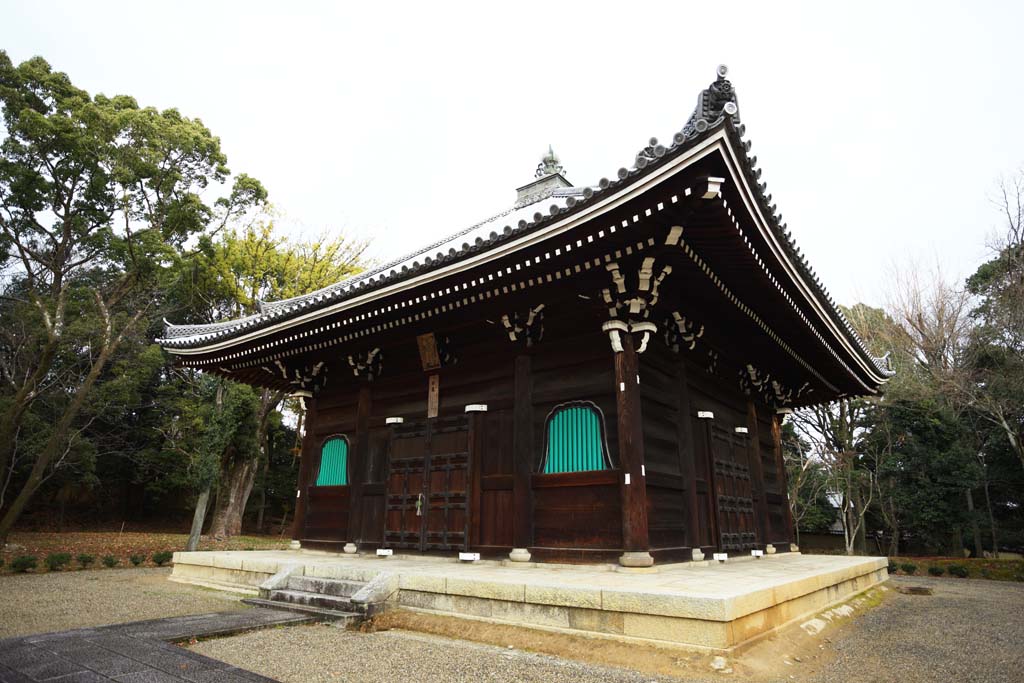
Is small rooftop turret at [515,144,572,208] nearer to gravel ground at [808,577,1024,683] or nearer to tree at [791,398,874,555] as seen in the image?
gravel ground at [808,577,1024,683]

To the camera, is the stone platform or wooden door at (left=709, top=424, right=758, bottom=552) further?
wooden door at (left=709, top=424, right=758, bottom=552)

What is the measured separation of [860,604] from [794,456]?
712 inches

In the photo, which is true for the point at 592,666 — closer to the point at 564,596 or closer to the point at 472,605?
the point at 564,596

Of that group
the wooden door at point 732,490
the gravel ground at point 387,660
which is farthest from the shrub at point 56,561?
the wooden door at point 732,490

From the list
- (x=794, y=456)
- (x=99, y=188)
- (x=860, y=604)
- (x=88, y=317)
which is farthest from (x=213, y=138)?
(x=794, y=456)

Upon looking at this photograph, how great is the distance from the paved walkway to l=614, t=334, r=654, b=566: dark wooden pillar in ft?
13.4

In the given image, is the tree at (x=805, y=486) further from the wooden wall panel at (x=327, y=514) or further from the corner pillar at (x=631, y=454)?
the wooden wall panel at (x=327, y=514)

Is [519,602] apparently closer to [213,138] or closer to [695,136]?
[695,136]

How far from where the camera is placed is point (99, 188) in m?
17.9

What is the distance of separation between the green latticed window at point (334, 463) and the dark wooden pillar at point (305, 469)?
221mm

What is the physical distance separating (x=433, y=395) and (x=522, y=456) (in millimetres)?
2145

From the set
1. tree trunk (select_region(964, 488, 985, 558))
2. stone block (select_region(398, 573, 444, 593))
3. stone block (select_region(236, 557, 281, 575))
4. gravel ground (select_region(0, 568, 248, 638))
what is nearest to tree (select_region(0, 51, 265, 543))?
gravel ground (select_region(0, 568, 248, 638))

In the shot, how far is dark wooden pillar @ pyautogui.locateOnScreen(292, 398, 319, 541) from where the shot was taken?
10.7m

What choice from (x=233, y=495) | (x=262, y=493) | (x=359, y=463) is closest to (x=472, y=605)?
(x=359, y=463)
